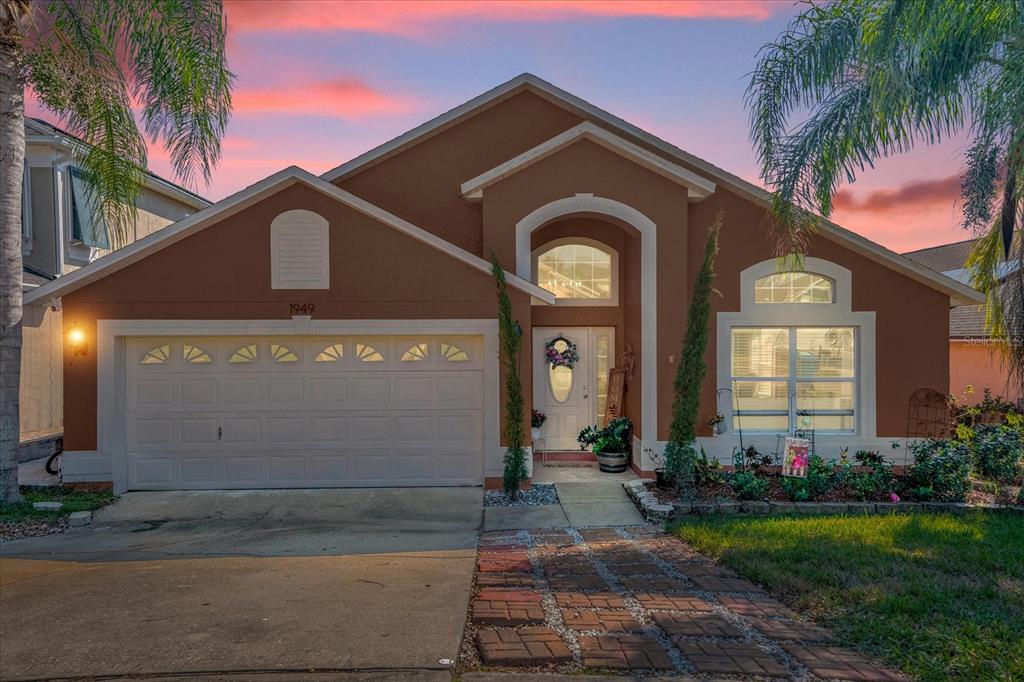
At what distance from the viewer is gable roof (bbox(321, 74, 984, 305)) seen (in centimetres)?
1120

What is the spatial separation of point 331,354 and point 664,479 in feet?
16.9

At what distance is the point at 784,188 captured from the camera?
33.1ft

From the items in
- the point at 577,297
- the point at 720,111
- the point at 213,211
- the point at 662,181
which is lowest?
the point at 577,297

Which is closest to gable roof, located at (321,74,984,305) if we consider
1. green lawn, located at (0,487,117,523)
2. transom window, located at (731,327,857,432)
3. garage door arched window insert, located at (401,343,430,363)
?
transom window, located at (731,327,857,432)

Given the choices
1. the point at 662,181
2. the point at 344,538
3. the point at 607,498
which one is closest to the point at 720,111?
the point at 662,181

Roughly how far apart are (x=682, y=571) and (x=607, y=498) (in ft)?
10.2

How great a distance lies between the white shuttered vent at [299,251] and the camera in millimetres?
10078

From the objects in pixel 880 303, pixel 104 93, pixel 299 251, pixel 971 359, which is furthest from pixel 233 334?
pixel 971 359

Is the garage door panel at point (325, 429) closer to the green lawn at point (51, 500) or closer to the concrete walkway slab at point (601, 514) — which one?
the green lawn at point (51, 500)

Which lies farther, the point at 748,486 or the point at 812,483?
the point at 812,483

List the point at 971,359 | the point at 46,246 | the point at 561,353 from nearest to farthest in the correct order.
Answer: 1. the point at 561,353
2. the point at 46,246
3. the point at 971,359

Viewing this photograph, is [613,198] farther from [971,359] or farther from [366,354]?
[971,359]

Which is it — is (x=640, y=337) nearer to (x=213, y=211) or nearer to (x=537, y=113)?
(x=537, y=113)

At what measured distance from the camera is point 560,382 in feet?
41.6
